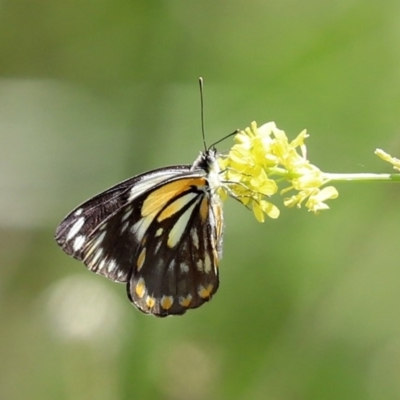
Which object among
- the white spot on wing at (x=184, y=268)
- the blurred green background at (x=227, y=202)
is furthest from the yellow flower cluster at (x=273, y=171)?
the blurred green background at (x=227, y=202)

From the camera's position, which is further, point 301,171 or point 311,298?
point 311,298

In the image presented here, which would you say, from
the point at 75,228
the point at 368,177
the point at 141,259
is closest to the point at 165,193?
the point at 141,259

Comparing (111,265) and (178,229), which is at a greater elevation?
(178,229)

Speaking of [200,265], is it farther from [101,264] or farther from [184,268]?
[101,264]

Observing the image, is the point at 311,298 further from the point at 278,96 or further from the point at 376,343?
the point at 278,96

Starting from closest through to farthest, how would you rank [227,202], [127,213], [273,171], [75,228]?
[273,171] → [75,228] → [127,213] → [227,202]

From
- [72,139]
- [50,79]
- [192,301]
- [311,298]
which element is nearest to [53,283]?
[72,139]
